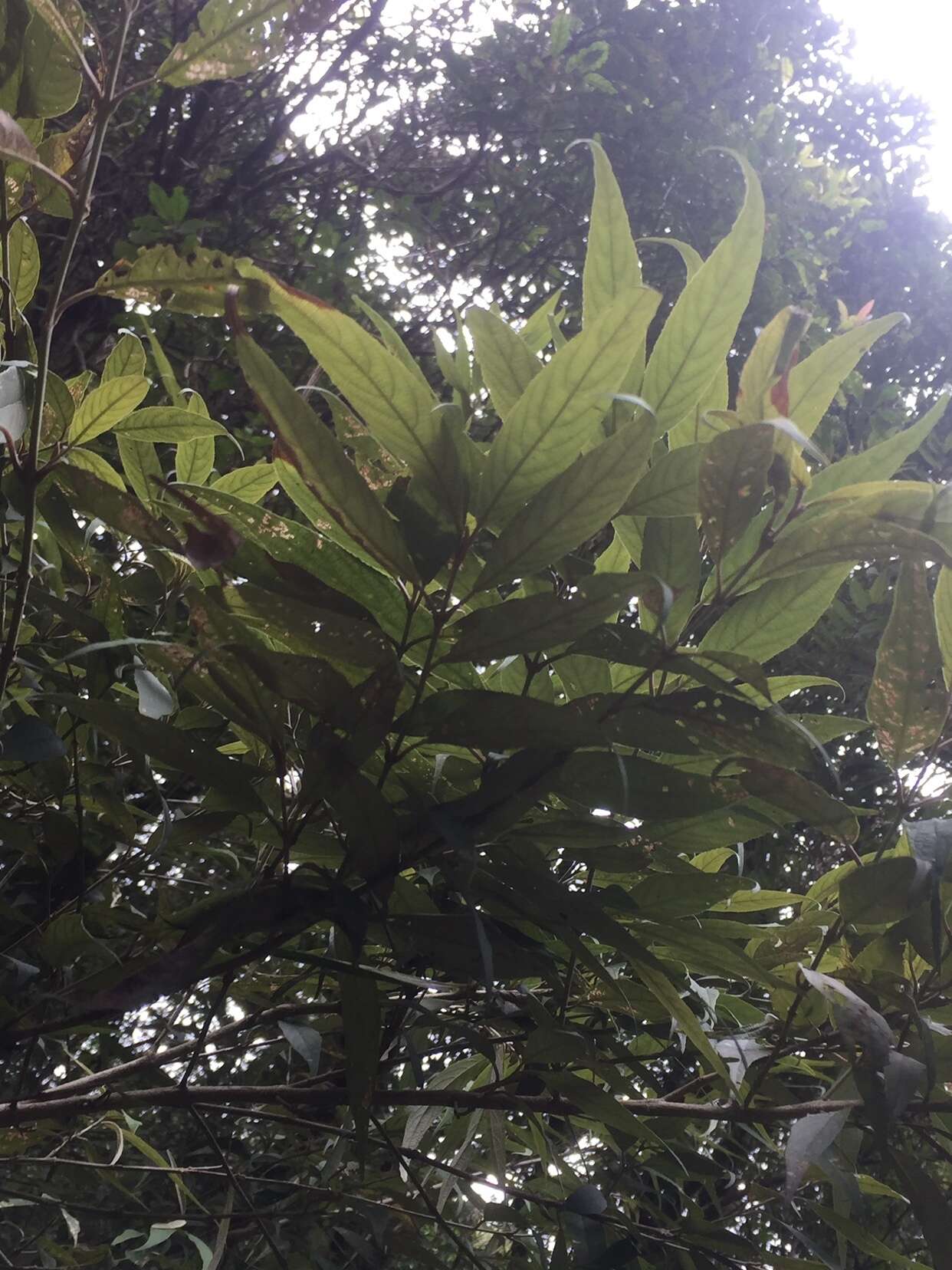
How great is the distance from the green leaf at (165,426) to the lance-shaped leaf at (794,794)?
0.37m

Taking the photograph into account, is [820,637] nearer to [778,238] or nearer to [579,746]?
[778,238]

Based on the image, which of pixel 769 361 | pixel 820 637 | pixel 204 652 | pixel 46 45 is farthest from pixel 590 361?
pixel 820 637

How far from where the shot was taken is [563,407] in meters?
0.40

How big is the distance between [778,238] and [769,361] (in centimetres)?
232

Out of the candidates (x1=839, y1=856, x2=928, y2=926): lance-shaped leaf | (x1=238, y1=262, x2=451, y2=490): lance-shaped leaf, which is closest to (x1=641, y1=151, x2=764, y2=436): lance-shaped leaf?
(x1=238, y1=262, x2=451, y2=490): lance-shaped leaf

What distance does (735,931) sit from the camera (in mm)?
562

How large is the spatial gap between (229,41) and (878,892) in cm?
51

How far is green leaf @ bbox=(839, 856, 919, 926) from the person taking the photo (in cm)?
45

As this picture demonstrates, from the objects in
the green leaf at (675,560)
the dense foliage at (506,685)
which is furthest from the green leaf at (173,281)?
the green leaf at (675,560)

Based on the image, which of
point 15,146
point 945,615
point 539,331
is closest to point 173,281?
point 15,146

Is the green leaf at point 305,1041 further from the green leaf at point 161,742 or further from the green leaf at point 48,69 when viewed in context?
the green leaf at point 48,69

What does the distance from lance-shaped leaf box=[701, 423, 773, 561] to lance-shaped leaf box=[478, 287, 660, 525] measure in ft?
0.16

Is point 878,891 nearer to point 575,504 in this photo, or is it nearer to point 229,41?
point 575,504

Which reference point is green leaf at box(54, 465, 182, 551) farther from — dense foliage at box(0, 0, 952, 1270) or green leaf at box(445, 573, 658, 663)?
green leaf at box(445, 573, 658, 663)
